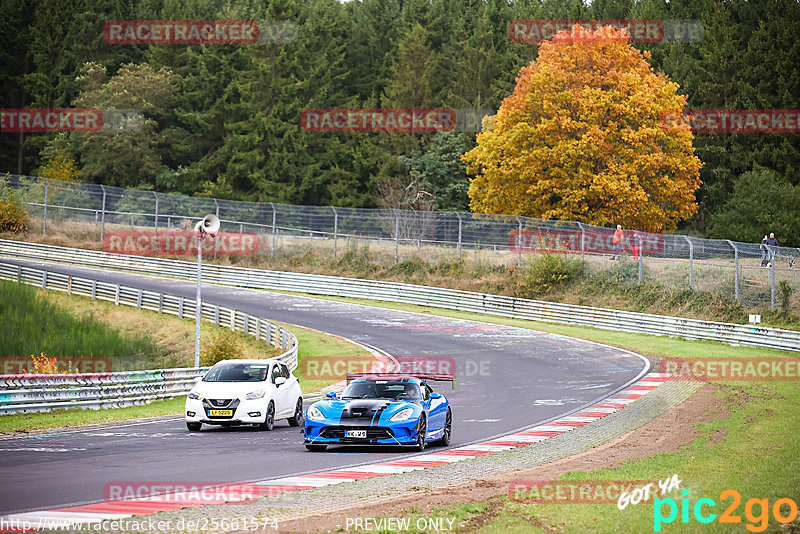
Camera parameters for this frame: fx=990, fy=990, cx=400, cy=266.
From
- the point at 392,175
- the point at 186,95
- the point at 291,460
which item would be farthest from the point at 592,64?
the point at 291,460

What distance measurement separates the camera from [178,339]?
40.2 m

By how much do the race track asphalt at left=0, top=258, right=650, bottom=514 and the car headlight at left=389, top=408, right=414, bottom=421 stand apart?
0.61 metres

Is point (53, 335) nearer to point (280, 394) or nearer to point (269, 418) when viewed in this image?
point (280, 394)

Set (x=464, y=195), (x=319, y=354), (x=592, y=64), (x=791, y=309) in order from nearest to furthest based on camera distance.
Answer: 1. (x=319, y=354)
2. (x=791, y=309)
3. (x=592, y=64)
4. (x=464, y=195)

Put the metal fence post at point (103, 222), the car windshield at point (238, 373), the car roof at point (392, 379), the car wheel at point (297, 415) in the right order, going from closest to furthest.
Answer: the car roof at point (392, 379), the car windshield at point (238, 373), the car wheel at point (297, 415), the metal fence post at point (103, 222)

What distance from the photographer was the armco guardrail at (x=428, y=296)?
3819 centimetres

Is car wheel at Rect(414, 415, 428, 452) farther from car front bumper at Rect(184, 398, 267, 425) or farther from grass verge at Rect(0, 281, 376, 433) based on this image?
grass verge at Rect(0, 281, 376, 433)

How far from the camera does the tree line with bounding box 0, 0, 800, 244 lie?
237ft

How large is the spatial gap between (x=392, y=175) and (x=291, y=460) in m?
65.5

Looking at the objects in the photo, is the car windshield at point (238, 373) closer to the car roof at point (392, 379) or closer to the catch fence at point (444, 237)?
the car roof at point (392, 379)

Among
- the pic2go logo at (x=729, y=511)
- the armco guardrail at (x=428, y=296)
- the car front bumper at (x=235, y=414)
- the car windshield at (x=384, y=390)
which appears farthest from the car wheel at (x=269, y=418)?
the armco guardrail at (x=428, y=296)

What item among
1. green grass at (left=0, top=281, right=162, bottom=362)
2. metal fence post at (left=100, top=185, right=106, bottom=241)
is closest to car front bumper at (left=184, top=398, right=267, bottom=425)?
green grass at (left=0, top=281, right=162, bottom=362)

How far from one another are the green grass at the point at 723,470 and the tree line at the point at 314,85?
49.3m

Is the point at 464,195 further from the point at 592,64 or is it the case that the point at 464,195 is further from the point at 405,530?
the point at 405,530
